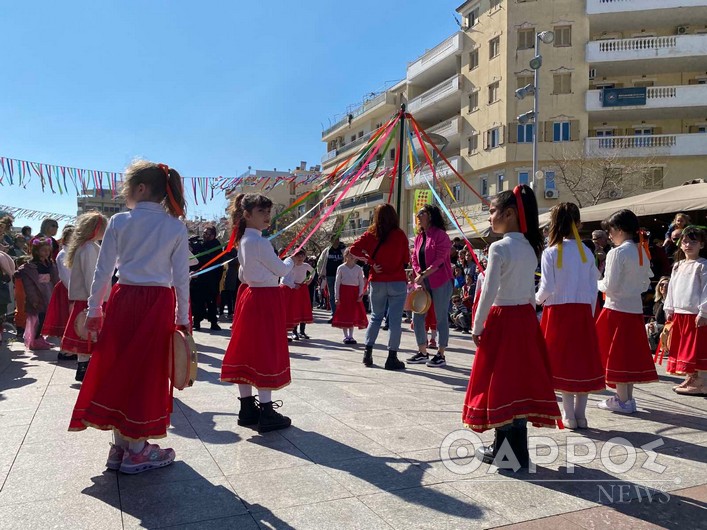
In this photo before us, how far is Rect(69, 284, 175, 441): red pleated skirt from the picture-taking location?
3422 millimetres

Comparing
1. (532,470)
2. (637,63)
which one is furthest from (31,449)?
(637,63)

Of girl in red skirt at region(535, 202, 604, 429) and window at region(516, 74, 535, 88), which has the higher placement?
window at region(516, 74, 535, 88)

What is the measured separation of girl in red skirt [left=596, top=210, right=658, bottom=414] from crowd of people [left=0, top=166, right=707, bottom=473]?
0.01 m

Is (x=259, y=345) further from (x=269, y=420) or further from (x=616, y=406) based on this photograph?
(x=616, y=406)

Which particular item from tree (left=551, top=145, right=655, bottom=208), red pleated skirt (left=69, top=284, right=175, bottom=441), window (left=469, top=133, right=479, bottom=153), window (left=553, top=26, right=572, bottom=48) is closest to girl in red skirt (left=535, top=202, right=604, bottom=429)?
red pleated skirt (left=69, top=284, right=175, bottom=441)

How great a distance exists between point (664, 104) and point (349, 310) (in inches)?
1061

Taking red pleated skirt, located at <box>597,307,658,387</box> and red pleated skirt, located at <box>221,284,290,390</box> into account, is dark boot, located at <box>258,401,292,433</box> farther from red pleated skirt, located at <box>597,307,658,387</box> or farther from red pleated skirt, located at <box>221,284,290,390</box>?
red pleated skirt, located at <box>597,307,658,387</box>

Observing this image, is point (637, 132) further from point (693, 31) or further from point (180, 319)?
point (180, 319)

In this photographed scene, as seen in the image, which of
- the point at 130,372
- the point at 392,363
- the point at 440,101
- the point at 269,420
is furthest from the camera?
the point at 440,101

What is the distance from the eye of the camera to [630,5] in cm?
2992

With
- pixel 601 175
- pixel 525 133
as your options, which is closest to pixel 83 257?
pixel 601 175

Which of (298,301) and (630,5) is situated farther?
(630,5)

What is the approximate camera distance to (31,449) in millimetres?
3904

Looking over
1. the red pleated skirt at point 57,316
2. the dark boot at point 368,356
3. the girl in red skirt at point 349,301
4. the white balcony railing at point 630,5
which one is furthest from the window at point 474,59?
the red pleated skirt at point 57,316
